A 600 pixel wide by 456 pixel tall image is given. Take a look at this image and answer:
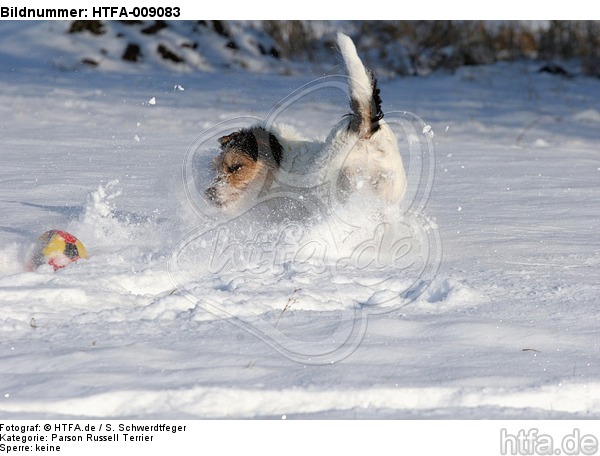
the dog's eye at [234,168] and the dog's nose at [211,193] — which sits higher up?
the dog's eye at [234,168]

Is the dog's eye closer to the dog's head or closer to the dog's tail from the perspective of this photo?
the dog's head

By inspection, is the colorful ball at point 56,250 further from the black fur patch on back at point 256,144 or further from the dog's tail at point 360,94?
the dog's tail at point 360,94

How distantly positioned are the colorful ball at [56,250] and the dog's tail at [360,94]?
55.8 inches

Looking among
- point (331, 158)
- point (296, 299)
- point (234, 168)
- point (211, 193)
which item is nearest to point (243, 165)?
point (234, 168)

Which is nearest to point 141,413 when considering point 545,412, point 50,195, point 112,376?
point 112,376

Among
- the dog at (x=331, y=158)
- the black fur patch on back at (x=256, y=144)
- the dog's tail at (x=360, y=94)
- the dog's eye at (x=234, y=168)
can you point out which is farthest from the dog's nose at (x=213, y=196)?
the dog's tail at (x=360, y=94)

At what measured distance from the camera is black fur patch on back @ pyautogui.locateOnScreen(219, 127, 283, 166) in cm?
495

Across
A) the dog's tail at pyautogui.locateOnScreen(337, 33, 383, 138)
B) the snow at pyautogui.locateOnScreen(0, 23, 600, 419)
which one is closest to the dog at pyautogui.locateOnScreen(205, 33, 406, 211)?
the dog's tail at pyautogui.locateOnScreen(337, 33, 383, 138)

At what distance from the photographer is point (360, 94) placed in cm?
453

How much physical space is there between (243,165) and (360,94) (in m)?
0.78

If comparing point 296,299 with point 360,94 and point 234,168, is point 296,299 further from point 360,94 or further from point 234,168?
point 234,168

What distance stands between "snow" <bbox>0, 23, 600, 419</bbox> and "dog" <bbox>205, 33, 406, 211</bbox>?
0.41 ft

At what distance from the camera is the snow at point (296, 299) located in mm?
2889
